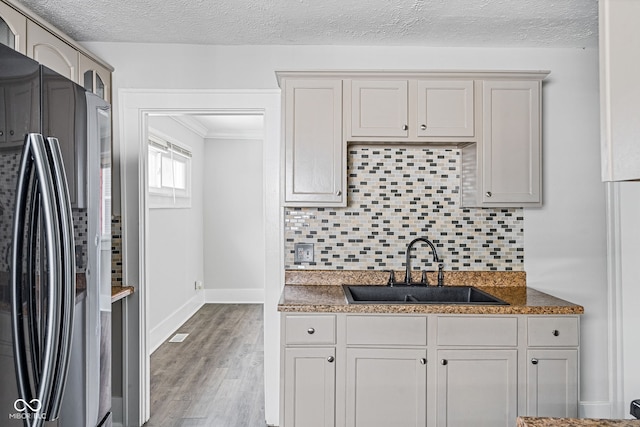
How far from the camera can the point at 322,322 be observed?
246 cm

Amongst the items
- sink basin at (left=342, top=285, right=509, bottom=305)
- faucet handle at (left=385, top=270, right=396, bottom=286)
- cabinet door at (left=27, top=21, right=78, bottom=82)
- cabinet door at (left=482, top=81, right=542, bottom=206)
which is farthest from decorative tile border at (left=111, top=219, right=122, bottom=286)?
cabinet door at (left=482, top=81, right=542, bottom=206)

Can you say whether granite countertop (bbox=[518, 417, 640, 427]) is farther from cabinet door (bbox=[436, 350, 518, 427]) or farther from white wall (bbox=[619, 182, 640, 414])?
white wall (bbox=[619, 182, 640, 414])

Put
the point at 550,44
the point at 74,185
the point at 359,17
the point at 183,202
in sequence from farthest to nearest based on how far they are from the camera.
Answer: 1. the point at 183,202
2. the point at 550,44
3. the point at 359,17
4. the point at 74,185

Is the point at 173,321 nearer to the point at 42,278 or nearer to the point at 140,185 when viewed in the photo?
the point at 140,185

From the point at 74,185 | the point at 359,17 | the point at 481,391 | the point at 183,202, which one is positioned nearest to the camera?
the point at 74,185

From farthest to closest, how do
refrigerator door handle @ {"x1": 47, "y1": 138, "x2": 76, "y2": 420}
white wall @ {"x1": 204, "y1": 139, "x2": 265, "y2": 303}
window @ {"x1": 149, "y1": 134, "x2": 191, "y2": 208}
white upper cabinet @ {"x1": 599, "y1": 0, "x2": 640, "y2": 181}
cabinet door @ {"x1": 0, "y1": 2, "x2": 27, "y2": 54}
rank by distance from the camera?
1. white wall @ {"x1": 204, "y1": 139, "x2": 265, "y2": 303}
2. window @ {"x1": 149, "y1": 134, "x2": 191, "y2": 208}
3. cabinet door @ {"x1": 0, "y1": 2, "x2": 27, "y2": 54}
4. refrigerator door handle @ {"x1": 47, "y1": 138, "x2": 76, "y2": 420}
5. white upper cabinet @ {"x1": 599, "y1": 0, "x2": 640, "y2": 181}

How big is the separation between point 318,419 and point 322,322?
48cm

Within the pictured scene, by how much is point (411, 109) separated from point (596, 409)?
212 cm

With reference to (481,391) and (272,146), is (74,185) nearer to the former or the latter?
(272,146)

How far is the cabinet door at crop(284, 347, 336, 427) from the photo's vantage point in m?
2.45

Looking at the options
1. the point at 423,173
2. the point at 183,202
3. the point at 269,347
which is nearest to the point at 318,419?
the point at 269,347

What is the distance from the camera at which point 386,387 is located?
2.45 meters

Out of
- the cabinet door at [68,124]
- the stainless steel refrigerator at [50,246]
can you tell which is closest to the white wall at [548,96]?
the stainless steel refrigerator at [50,246]

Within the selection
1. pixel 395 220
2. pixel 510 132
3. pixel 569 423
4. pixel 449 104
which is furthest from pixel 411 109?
pixel 569 423
